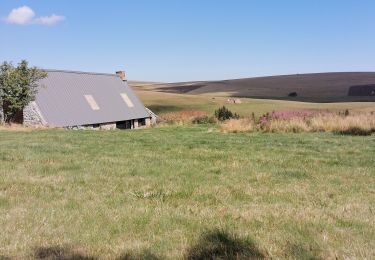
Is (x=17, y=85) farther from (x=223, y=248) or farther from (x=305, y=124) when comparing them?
(x=223, y=248)

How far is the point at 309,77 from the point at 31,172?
397 feet

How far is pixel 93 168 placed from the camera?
8.80m

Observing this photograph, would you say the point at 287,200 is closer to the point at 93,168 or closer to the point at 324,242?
the point at 324,242

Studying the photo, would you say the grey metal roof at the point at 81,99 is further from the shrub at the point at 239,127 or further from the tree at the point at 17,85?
the shrub at the point at 239,127

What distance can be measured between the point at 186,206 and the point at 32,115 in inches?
1136

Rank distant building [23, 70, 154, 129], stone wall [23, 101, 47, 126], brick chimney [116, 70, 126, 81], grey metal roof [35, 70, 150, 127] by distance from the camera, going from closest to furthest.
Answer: stone wall [23, 101, 47, 126]
distant building [23, 70, 154, 129]
grey metal roof [35, 70, 150, 127]
brick chimney [116, 70, 126, 81]

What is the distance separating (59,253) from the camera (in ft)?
13.8

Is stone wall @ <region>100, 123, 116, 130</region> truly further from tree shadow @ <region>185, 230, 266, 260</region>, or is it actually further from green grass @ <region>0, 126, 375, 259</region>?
tree shadow @ <region>185, 230, 266, 260</region>

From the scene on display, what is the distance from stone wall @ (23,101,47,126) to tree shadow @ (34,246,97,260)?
96.0 feet

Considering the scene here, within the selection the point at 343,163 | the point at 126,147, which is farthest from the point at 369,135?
the point at 126,147

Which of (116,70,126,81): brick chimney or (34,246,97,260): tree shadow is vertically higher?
(116,70,126,81): brick chimney

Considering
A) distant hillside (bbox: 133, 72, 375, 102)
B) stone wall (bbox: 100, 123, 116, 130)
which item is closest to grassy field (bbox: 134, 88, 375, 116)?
stone wall (bbox: 100, 123, 116, 130)

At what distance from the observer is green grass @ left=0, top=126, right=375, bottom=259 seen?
4.39 meters

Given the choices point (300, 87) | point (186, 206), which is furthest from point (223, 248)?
point (300, 87)
